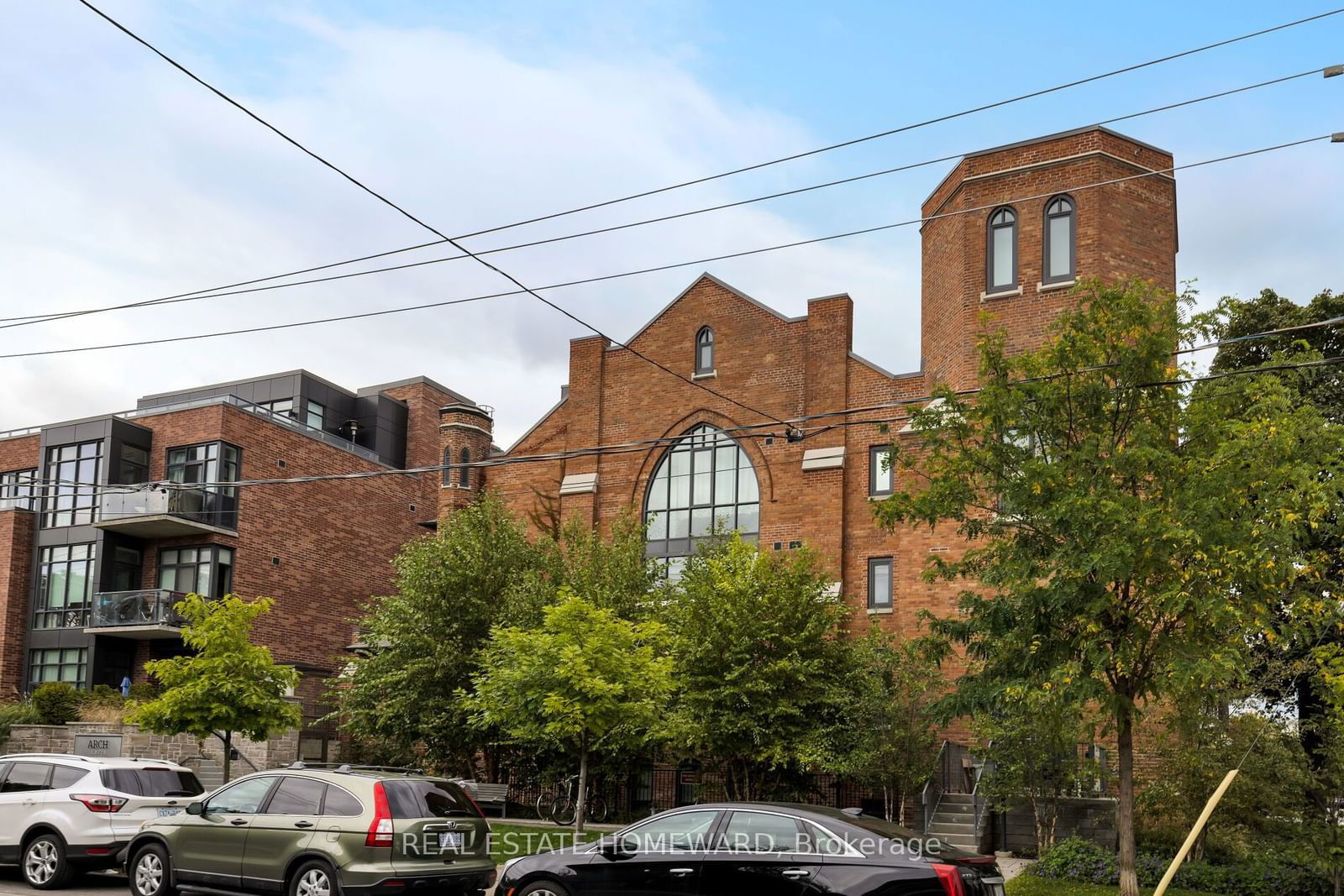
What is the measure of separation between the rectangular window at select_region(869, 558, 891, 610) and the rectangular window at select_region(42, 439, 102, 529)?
2414cm

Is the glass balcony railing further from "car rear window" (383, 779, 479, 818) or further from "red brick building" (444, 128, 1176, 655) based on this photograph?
"car rear window" (383, 779, 479, 818)

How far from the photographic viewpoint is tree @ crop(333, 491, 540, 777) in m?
27.6

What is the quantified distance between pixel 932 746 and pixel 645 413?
540 inches

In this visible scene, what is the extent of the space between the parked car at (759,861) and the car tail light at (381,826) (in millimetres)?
1365

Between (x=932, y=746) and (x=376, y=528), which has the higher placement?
(x=376, y=528)

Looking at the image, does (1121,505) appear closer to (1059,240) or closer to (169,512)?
(1059,240)

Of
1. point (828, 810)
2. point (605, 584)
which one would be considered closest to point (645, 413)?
point (605, 584)

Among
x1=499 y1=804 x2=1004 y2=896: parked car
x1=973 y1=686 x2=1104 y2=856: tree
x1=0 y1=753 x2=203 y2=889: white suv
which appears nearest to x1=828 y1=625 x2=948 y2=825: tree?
x1=973 y1=686 x2=1104 y2=856: tree

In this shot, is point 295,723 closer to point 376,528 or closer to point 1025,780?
point 1025,780

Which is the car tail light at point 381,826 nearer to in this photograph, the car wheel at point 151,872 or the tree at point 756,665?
the car wheel at point 151,872

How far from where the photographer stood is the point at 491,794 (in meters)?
28.1

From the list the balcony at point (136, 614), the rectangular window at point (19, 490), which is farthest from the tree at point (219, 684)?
the rectangular window at point (19, 490)

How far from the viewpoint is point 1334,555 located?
20562 mm

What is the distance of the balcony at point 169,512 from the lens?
1426 inches
